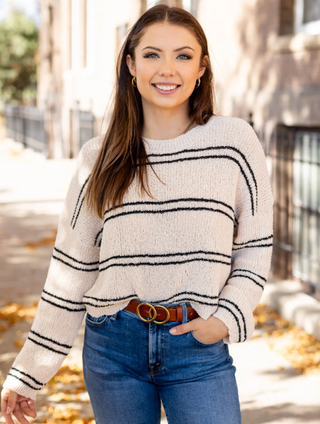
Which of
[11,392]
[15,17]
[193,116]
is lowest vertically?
[11,392]

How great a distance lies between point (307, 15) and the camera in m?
7.16

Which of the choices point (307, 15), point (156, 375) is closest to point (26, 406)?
point (156, 375)

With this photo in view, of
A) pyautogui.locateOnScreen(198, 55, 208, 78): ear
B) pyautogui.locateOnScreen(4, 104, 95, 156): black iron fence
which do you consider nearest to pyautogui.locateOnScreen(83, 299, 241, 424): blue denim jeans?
pyautogui.locateOnScreen(198, 55, 208, 78): ear

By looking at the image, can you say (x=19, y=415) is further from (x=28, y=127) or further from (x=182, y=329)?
(x=28, y=127)

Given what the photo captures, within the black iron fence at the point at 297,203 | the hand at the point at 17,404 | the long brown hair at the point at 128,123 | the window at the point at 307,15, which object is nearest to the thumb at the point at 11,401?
the hand at the point at 17,404

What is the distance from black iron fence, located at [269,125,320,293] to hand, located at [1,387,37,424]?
4541 mm

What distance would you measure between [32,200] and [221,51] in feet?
20.9

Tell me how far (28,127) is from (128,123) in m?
23.6

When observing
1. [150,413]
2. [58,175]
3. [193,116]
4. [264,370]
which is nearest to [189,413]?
[150,413]

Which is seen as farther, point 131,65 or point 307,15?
point 307,15

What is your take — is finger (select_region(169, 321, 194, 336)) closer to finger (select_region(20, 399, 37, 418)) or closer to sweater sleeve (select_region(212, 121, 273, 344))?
sweater sleeve (select_region(212, 121, 273, 344))

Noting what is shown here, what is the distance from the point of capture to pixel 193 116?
92.7 inches

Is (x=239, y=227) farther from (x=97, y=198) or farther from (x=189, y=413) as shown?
(x=189, y=413)

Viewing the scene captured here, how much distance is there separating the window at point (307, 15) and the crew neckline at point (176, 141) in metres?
5.18
